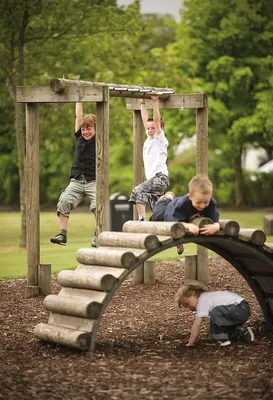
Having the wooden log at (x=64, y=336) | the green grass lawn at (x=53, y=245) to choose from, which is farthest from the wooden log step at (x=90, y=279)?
the green grass lawn at (x=53, y=245)

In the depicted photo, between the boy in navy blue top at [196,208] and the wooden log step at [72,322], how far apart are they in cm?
127

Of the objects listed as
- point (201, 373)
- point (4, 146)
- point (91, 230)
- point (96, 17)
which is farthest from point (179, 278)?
point (4, 146)

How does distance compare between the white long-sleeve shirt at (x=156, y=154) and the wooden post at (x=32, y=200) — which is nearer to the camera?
the white long-sleeve shirt at (x=156, y=154)

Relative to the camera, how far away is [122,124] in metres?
25.6

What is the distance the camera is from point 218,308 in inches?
365

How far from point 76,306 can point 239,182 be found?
100 ft

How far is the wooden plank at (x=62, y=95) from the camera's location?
1161cm

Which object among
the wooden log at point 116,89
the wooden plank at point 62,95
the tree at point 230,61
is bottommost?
the wooden plank at point 62,95

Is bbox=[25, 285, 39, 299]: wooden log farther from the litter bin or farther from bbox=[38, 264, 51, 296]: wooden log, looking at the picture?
the litter bin

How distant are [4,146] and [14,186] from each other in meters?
2.76

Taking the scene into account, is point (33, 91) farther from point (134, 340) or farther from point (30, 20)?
point (30, 20)

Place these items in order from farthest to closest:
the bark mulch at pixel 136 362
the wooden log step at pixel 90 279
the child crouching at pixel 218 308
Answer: the child crouching at pixel 218 308 → the wooden log step at pixel 90 279 → the bark mulch at pixel 136 362

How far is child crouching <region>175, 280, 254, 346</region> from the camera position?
9253mm

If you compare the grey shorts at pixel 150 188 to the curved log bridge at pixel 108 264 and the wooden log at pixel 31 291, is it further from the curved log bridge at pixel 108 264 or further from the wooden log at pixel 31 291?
the curved log bridge at pixel 108 264
